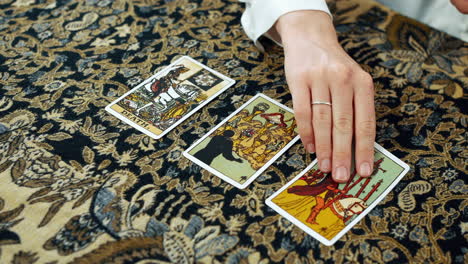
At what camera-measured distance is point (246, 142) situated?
969 millimetres

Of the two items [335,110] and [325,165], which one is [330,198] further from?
[335,110]

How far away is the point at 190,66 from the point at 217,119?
18 centimetres

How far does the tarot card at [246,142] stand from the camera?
3.05ft

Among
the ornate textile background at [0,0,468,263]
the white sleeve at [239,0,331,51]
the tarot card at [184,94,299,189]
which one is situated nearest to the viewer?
the ornate textile background at [0,0,468,263]

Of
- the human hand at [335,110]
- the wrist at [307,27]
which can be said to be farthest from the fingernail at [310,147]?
the wrist at [307,27]

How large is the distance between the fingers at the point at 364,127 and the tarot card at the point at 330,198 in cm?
3

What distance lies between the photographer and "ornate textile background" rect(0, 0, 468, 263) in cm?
82

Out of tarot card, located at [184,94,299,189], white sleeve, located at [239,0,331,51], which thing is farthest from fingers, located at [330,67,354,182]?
white sleeve, located at [239,0,331,51]

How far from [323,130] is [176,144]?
297 millimetres

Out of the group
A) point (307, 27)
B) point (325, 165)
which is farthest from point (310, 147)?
point (307, 27)

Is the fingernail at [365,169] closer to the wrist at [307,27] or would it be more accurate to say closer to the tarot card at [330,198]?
the tarot card at [330,198]

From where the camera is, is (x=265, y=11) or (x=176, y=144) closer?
(x=176, y=144)

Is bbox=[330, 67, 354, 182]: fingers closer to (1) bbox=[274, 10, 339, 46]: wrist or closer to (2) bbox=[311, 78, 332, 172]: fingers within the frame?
(2) bbox=[311, 78, 332, 172]: fingers

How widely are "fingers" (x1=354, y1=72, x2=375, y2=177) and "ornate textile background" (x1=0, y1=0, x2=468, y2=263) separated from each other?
8 centimetres
